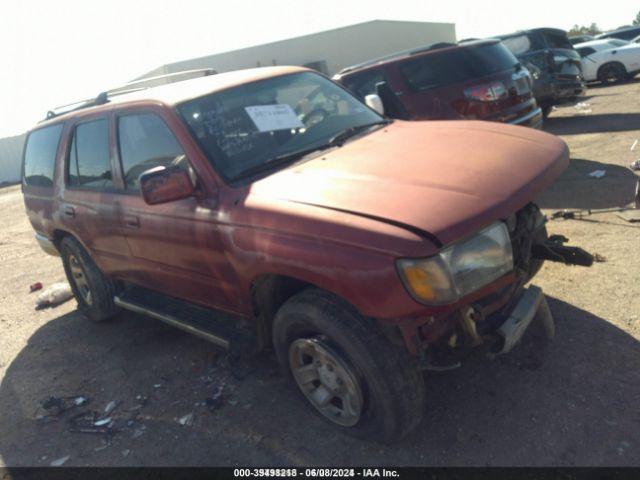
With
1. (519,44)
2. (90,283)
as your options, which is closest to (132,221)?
(90,283)

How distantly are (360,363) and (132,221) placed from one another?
80.8 inches

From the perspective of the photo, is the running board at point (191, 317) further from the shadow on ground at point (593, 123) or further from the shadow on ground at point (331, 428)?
the shadow on ground at point (593, 123)

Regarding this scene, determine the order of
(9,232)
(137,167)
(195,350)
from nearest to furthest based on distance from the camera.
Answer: (137,167)
(195,350)
(9,232)

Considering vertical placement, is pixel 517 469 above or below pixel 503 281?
below

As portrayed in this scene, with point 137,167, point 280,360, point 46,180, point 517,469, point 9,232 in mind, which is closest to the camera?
point 517,469

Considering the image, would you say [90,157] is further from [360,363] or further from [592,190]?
[592,190]

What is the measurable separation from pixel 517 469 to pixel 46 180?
15.1 feet

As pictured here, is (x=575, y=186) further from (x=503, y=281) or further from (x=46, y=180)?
(x=46, y=180)

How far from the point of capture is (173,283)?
12.5 feet

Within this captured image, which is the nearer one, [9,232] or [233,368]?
[233,368]

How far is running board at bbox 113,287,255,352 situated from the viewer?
3347mm

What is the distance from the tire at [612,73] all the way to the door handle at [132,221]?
17157 mm

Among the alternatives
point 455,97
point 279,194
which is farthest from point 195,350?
point 455,97

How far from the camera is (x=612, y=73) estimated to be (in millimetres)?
16734
